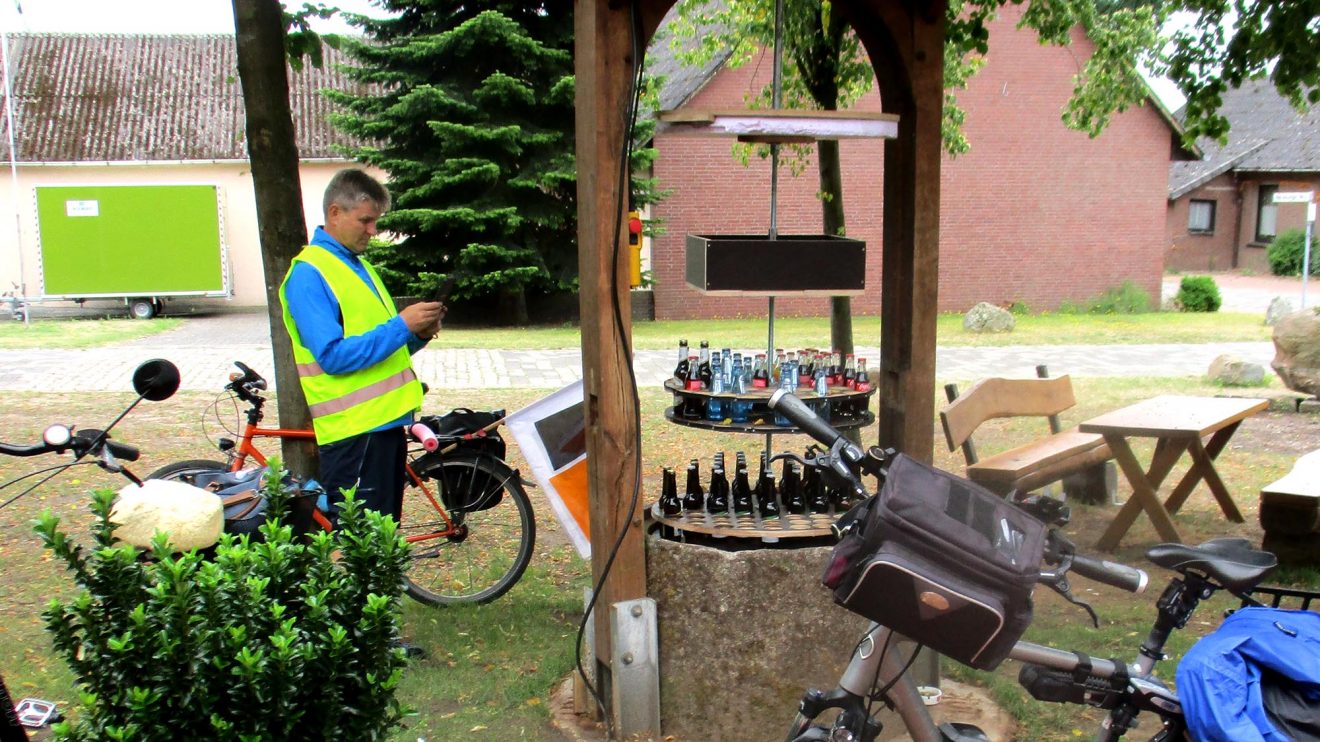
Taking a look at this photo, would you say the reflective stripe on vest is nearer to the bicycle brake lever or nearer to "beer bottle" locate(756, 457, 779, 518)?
"beer bottle" locate(756, 457, 779, 518)

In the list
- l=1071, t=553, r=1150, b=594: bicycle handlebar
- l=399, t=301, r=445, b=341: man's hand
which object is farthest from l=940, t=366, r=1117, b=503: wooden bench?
l=1071, t=553, r=1150, b=594: bicycle handlebar

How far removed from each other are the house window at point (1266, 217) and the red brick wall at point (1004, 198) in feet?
49.7

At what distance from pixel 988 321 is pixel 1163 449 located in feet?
47.4

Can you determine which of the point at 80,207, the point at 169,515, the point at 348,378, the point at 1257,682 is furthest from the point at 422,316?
the point at 80,207

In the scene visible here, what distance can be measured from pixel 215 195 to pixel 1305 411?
71.3ft

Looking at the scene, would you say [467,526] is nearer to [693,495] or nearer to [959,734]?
[693,495]

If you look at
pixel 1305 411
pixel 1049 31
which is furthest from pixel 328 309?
pixel 1305 411

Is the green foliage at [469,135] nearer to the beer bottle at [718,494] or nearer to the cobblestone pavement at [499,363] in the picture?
the cobblestone pavement at [499,363]

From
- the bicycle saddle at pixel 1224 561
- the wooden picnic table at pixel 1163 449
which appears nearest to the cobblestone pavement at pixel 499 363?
the wooden picnic table at pixel 1163 449

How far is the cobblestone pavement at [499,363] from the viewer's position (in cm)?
1325

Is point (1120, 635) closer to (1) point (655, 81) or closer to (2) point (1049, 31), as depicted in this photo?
(2) point (1049, 31)

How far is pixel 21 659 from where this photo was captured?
4.80 metres

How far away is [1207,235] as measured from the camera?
40812mm

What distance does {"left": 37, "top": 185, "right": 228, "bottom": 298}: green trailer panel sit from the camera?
2384cm
